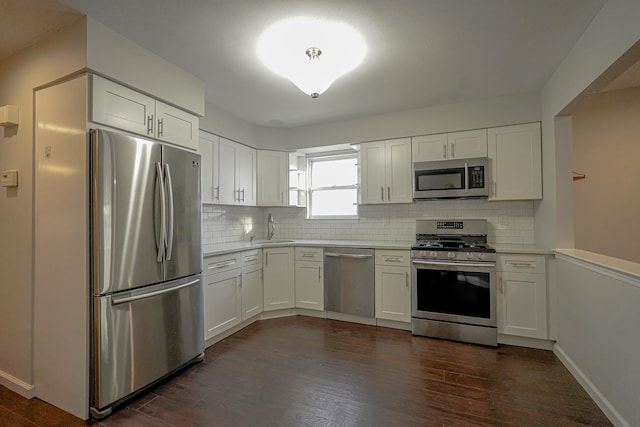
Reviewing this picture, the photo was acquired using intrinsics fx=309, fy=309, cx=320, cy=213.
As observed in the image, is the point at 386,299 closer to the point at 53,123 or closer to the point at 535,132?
the point at 535,132

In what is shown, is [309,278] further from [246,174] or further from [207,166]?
[207,166]

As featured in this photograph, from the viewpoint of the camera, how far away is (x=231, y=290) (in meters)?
3.31

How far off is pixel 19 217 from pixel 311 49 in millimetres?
2473

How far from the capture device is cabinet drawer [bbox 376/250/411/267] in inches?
136

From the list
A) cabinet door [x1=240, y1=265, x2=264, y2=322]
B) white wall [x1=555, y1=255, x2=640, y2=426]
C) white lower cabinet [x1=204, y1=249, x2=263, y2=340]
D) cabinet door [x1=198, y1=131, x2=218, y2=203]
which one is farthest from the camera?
cabinet door [x1=240, y1=265, x2=264, y2=322]

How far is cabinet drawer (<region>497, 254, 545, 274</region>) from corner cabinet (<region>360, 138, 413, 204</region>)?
1.18m

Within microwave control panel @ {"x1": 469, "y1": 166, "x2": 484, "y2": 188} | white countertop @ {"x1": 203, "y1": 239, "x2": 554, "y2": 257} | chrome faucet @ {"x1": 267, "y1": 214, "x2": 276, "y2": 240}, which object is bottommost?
white countertop @ {"x1": 203, "y1": 239, "x2": 554, "y2": 257}

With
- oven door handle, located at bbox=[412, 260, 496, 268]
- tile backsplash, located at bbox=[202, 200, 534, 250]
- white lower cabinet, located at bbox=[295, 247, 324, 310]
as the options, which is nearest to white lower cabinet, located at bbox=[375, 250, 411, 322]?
oven door handle, located at bbox=[412, 260, 496, 268]

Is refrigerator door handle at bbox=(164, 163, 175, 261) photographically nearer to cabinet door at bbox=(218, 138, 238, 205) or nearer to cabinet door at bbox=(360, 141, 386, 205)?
cabinet door at bbox=(218, 138, 238, 205)

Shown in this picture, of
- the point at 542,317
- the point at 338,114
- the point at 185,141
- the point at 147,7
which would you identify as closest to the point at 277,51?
the point at 147,7

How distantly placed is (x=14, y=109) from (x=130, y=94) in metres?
0.91

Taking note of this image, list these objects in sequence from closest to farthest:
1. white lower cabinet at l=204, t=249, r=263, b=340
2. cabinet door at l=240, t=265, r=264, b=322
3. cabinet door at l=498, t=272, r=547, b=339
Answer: cabinet door at l=498, t=272, r=547, b=339 → white lower cabinet at l=204, t=249, r=263, b=340 → cabinet door at l=240, t=265, r=264, b=322

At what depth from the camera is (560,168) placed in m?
2.81

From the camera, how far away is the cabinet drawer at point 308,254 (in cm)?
389
